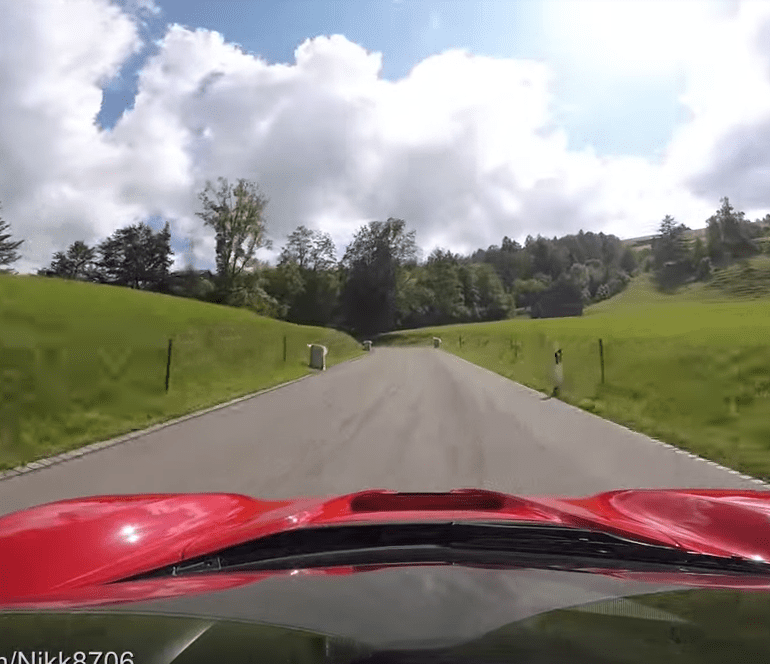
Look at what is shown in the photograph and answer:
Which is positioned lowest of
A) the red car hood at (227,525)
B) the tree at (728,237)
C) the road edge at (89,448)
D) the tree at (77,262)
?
the road edge at (89,448)

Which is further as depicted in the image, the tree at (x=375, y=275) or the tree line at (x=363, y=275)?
the tree at (x=375, y=275)

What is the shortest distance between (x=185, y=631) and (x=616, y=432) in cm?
963

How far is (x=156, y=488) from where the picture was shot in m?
6.39

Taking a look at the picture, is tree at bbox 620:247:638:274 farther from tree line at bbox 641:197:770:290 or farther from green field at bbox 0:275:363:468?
green field at bbox 0:275:363:468

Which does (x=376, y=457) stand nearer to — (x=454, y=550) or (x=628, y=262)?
(x=454, y=550)

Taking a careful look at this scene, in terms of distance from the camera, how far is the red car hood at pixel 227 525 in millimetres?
2305

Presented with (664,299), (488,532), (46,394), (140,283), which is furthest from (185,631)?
(664,299)

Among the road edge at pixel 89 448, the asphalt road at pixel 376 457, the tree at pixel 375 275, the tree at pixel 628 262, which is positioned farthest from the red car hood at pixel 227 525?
the tree at pixel 628 262

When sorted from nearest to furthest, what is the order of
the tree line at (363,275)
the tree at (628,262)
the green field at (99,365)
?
the green field at (99,365) → the tree line at (363,275) → the tree at (628,262)

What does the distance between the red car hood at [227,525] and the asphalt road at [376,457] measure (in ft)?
9.17

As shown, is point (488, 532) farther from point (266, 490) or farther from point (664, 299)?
point (664, 299)

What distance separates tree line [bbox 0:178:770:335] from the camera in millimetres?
80438

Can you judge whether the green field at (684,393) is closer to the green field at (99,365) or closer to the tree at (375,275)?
the green field at (99,365)

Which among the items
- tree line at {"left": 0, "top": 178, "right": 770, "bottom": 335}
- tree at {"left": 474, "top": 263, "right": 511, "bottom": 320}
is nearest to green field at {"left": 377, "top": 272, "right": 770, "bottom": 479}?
tree line at {"left": 0, "top": 178, "right": 770, "bottom": 335}
